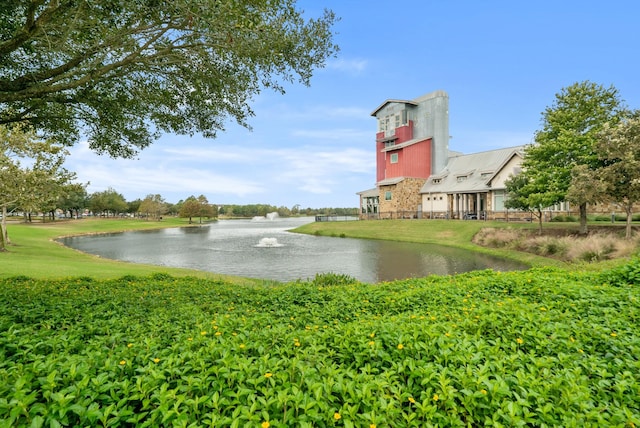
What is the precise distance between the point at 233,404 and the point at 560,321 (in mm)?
4757

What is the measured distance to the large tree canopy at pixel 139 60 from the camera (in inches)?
223

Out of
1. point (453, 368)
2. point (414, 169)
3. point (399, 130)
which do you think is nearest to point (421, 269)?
point (453, 368)

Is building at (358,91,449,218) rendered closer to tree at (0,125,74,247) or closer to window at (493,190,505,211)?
window at (493,190,505,211)

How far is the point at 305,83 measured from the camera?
8648 millimetres

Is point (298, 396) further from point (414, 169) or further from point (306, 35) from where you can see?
point (414, 169)

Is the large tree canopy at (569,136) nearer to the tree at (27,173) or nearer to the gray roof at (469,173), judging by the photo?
the gray roof at (469,173)

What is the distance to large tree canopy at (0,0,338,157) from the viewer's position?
565cm

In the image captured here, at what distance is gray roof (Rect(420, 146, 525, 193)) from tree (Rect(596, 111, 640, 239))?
1539 centimetres

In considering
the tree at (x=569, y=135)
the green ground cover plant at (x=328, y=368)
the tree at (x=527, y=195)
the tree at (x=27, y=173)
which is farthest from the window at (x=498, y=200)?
the tree at (x=27, y=173)

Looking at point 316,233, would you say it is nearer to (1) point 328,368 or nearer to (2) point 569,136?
(2) point 569,136

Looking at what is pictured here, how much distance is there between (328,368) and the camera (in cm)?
306

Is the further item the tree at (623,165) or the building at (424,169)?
the building at (424,169)

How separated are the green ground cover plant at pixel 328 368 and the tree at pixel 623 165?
1817 cm

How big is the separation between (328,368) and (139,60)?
6.82m
